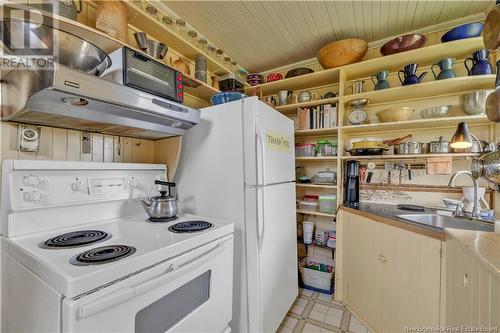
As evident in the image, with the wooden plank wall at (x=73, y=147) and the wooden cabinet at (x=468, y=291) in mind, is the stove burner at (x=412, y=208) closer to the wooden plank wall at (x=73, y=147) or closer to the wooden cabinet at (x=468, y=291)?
the wooden cabinet at (x=468, y=291)

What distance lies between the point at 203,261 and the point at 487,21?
1552 millimetres

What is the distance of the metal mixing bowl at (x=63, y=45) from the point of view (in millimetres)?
866

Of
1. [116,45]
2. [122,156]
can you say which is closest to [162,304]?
[122,156]

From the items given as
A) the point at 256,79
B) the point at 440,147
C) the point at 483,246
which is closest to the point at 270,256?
the point at 483,246

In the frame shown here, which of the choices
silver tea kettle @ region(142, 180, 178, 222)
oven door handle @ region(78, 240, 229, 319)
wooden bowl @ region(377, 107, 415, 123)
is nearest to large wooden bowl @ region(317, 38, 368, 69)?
wooden bowl @ region(377, 107, 415, 123)

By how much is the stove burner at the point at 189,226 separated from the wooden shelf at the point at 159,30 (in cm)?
135

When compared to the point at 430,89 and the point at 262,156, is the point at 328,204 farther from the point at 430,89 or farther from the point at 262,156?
the point at 430,89

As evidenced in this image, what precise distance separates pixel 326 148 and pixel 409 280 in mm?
1264

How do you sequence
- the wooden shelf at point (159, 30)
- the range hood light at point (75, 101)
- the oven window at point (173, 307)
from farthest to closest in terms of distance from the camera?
the wooden shelf at point (159, 30)
the range hood light at point (75, 101)
the oven window at point (173, 307)

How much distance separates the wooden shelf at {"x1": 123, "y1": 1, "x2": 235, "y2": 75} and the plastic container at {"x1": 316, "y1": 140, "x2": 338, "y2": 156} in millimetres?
1342

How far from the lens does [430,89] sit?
1776 mm

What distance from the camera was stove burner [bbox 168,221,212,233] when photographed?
109cm

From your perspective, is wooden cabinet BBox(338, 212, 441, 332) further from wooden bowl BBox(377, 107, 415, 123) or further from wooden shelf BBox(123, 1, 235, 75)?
wooden shelf BBox(123, 1, 235, 75)

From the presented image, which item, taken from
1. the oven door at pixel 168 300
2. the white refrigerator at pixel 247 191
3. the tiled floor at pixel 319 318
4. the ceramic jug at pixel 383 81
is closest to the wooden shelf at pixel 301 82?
the ceramic jug at pixel 383 81
